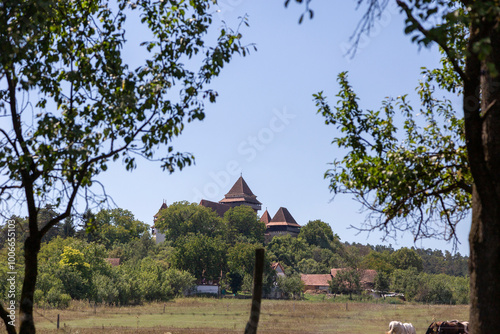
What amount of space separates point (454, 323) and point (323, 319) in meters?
27.9

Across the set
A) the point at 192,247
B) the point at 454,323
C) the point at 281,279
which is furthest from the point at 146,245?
the point at 454,323

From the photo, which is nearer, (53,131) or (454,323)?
(53,131)

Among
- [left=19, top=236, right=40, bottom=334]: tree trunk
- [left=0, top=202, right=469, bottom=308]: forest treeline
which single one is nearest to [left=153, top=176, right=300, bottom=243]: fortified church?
[left=0, top=202, right=469, bottom=308]: forest treeline

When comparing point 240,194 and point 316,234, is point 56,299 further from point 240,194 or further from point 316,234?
point 240,194

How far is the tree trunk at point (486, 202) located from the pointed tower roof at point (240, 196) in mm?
171143

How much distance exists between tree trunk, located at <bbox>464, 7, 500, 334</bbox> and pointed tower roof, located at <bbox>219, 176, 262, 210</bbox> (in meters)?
171

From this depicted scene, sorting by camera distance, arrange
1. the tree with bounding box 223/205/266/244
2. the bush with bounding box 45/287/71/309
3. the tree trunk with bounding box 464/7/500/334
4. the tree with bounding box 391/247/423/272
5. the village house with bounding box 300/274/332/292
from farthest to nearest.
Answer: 1. the tree with bounding box 223/205/266/244
2. the tree with bounding box 391/247/423/272
3. the village house with bounding box 300/274/332/292
4. the bush with bounding box 45/287/71/309
5. the tree trunk with bounding box 464/7/500/334

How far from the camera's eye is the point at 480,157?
6.65 m

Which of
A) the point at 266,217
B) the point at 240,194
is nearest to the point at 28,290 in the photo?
the point at 240,194

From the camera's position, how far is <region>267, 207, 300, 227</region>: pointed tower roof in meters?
169

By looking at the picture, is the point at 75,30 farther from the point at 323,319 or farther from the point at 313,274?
the point at 313,274

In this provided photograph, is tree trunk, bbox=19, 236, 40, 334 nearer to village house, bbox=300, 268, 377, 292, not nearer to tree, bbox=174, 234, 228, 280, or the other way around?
tree, bbox=174, 234, 228, 280

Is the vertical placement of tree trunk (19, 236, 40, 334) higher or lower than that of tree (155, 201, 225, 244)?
lower

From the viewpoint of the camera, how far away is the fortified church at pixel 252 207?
6545 inches
